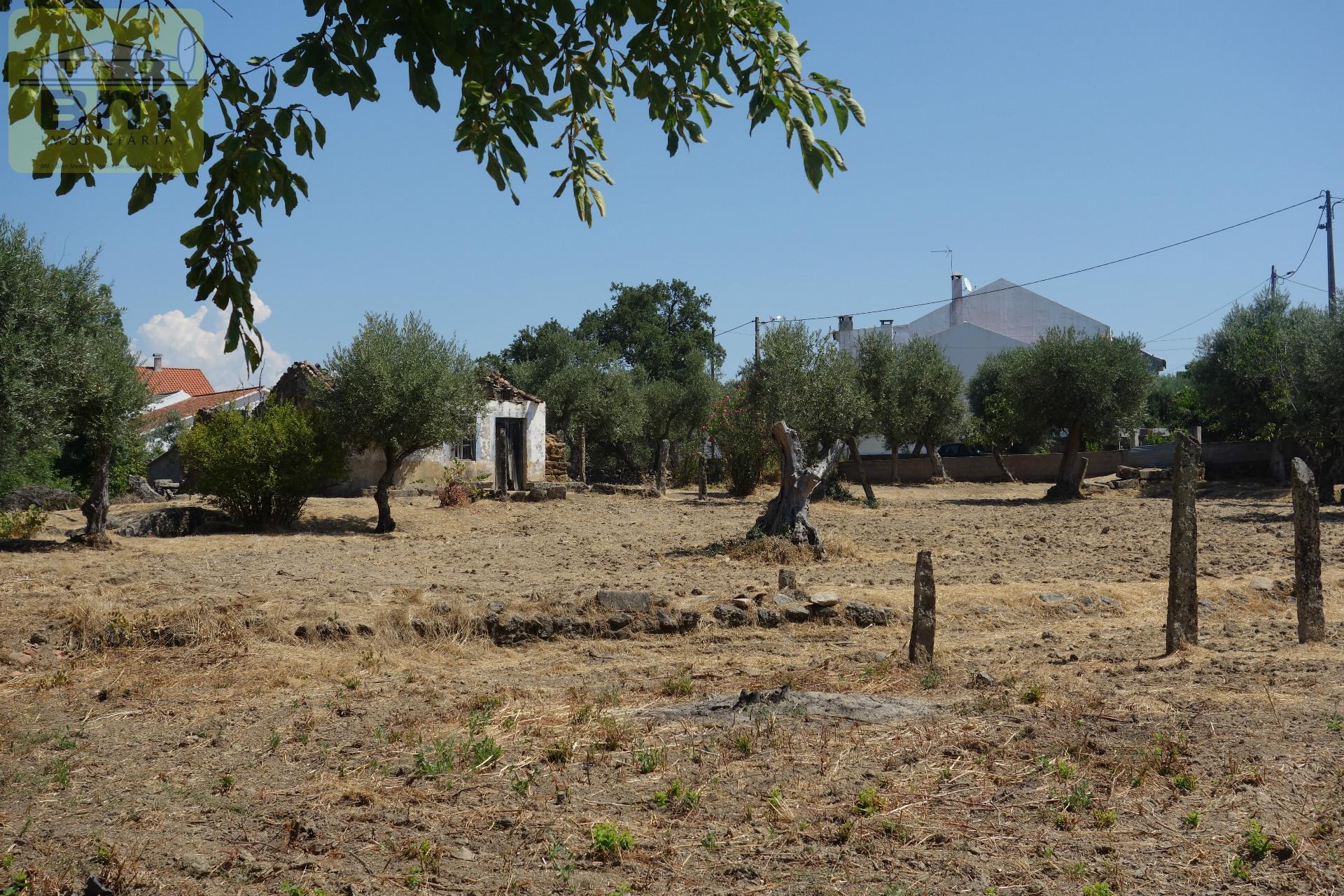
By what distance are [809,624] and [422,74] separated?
25.8 ft

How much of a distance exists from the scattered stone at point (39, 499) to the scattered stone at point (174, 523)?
4.75 metres

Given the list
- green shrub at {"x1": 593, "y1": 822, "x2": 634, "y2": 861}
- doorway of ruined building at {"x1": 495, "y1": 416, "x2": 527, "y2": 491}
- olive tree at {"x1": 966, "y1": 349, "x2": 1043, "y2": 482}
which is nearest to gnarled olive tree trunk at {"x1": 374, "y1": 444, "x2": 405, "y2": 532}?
doorway of ruined building at {"x1": 495, "y1": 416, "x2": 527, "y2": 491}

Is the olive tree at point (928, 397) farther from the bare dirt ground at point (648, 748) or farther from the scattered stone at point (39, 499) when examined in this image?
the scattered stone at point (39, 499)

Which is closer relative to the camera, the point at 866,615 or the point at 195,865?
the point at 195,865

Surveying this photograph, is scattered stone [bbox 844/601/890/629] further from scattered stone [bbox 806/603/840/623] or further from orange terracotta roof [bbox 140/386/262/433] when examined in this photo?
orange terracotta roof [bbox 140/386/262/433]

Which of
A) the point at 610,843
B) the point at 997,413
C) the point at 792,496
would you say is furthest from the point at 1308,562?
the point at 997,413

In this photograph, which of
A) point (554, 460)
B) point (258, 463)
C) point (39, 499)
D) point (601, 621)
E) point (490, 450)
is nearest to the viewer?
point (601, 621)

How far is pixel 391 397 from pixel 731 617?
12903mm

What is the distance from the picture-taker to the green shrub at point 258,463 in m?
19.8

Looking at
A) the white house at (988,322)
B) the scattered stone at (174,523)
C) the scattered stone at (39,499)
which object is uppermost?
the white house at (988,322)

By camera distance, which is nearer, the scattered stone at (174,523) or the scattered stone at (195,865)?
the scattered stone at (195,865)

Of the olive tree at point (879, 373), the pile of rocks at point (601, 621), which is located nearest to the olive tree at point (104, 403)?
the pile of rocks at point (601, 621)

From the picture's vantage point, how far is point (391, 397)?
20859mm

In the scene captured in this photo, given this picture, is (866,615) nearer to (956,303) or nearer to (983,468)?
(983,468)
